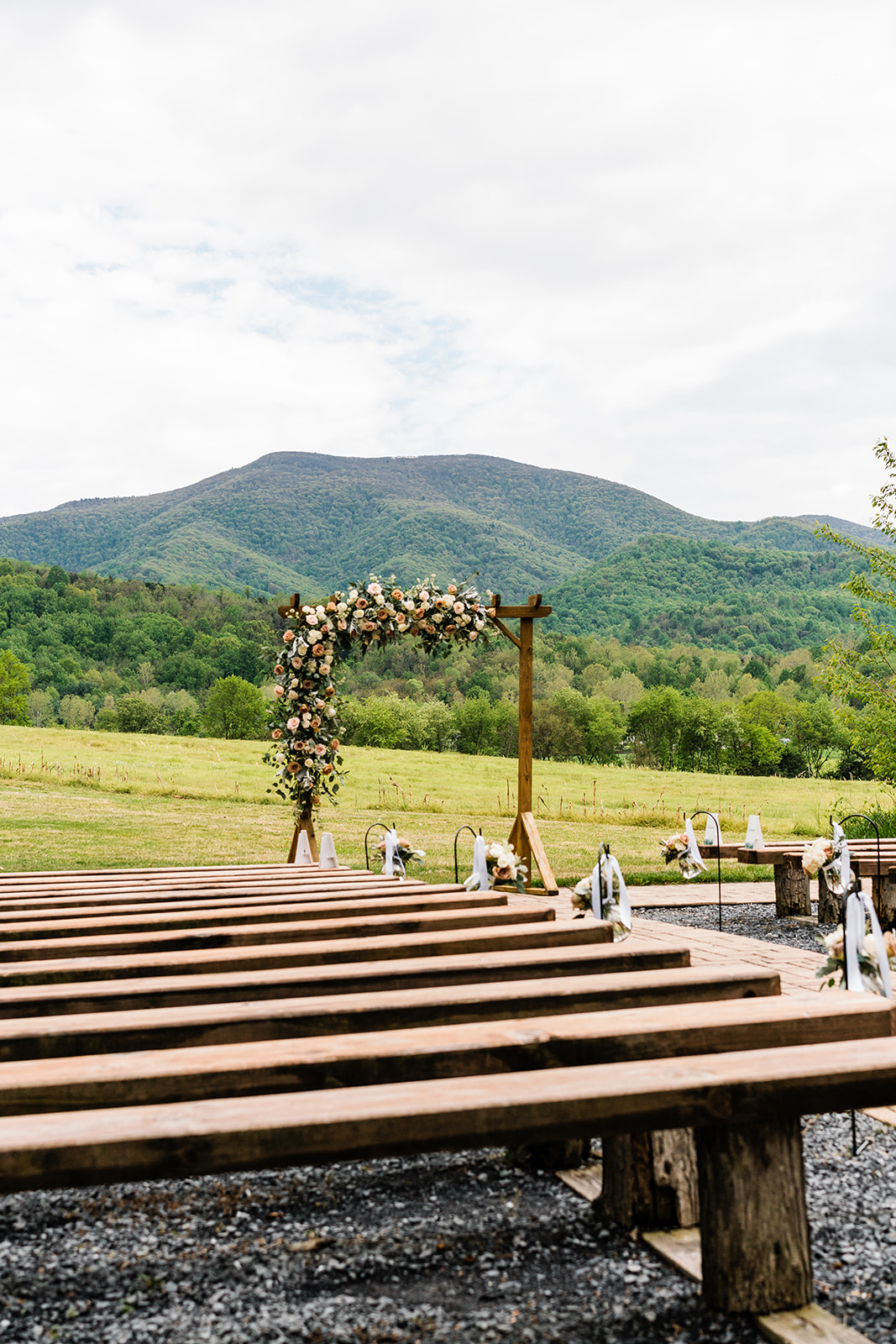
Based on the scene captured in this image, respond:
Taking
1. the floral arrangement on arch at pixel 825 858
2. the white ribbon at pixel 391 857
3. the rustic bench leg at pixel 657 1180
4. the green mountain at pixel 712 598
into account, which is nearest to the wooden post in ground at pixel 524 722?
the white ribbon at pixel 391 857

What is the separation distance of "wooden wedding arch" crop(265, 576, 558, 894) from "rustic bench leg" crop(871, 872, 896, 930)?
260 centimetres

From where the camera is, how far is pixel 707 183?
14953 millimetres

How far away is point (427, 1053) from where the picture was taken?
69.7 inches

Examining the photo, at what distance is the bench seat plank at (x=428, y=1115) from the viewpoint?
4.63ft

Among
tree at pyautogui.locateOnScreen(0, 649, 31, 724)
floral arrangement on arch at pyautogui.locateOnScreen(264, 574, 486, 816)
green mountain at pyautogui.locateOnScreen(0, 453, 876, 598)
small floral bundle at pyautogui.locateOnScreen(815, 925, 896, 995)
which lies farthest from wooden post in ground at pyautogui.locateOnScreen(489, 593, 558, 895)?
green mountain at pyautogui.locateOnScreen(0, 453, 876, 598)

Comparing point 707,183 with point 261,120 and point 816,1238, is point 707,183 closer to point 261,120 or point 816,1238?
point 261,120

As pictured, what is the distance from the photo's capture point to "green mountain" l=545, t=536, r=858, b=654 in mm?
65012

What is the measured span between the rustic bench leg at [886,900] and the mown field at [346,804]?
322 centimetres

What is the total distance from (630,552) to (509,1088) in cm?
7776

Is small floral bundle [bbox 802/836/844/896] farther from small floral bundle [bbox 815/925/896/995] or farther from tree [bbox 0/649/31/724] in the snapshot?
tree [bbox 0/649/31/724]

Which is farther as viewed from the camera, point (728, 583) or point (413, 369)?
point (413, 369)

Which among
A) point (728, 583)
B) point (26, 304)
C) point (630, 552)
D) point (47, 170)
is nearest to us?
point (47, 170)

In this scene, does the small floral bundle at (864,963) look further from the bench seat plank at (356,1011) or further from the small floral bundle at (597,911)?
the small floral bundle at (597,911)

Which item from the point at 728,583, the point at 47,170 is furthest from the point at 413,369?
the point at 47,170
